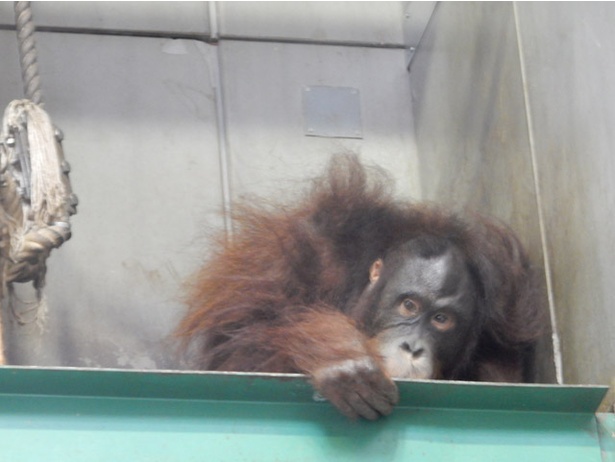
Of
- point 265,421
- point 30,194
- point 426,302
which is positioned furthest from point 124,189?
point 265,421

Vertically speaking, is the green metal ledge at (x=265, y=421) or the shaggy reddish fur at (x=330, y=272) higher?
the shaggy reddish fur at (x=330, y=272)

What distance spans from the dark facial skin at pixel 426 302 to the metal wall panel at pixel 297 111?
76cm

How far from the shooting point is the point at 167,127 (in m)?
3.56

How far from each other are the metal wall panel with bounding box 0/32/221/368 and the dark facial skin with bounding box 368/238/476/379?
0.75 m

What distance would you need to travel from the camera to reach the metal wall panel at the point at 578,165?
2.51m

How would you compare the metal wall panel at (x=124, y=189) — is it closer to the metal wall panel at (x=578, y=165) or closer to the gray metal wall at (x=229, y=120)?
the gray metal wall at (x=229, y=120)

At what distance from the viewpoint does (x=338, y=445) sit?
2084mm

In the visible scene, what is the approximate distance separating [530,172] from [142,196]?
113 centimetres

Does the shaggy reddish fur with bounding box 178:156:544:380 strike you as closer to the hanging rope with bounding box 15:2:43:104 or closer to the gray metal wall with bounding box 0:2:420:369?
the gray metal wall with bounding box 0:2:420:369

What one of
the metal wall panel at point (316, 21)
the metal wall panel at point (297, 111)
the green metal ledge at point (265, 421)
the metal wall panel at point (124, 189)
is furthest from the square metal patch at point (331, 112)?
the green metal ledge at point (265, 421)

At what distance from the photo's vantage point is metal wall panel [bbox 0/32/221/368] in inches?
130

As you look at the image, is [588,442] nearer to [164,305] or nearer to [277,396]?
[277,396]

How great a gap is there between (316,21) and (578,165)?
1370mm

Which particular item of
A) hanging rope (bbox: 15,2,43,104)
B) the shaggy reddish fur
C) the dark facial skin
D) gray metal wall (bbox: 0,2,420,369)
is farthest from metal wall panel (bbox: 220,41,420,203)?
hanging rope (bbox: 15,2,43,104)
